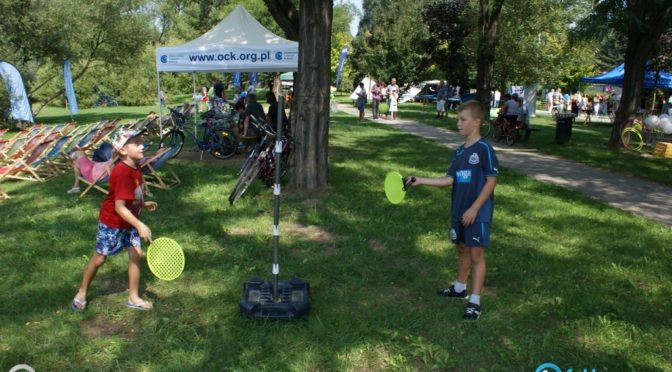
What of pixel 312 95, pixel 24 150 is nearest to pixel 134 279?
pixel 312 95

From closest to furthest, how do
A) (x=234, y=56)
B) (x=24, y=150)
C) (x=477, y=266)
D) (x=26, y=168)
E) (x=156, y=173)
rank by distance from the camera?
(x=477, y=266)
(x=156, y=173)
(x=26, y=168)
(x=24, y=150)
(x=234, y=56)

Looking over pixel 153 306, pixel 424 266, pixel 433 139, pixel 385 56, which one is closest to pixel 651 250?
pixel 424 266

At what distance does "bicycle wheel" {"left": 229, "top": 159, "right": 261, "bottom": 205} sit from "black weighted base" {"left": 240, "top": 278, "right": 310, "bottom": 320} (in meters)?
3.35

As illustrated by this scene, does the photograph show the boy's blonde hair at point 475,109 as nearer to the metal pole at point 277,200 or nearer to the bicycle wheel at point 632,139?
the metal pole at point 277,200

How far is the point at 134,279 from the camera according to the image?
4141 millimetres

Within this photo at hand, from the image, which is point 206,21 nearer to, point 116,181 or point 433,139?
point 433,139

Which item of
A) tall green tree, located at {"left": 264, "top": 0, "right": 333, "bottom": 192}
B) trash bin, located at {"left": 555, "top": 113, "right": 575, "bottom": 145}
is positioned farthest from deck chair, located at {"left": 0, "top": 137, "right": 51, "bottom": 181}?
trash bin, located at {"left": 555, "top": 113, "right": 575, "bottom": 145}

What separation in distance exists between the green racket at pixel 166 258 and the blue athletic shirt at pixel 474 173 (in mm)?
2161

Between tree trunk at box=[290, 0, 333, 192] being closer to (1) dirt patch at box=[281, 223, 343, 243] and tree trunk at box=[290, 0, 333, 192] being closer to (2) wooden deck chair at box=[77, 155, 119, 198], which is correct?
(1) dirt patch at box=[281, 223, 343, 243]

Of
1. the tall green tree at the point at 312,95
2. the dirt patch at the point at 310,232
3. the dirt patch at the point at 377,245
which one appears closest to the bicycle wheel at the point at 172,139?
the tall green tree at the point at 312,95

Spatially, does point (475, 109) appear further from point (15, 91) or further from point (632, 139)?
point (15, 91)

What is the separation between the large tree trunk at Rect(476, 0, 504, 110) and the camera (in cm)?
1972

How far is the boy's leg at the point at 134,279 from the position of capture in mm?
4077

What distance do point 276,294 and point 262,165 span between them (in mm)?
4302
